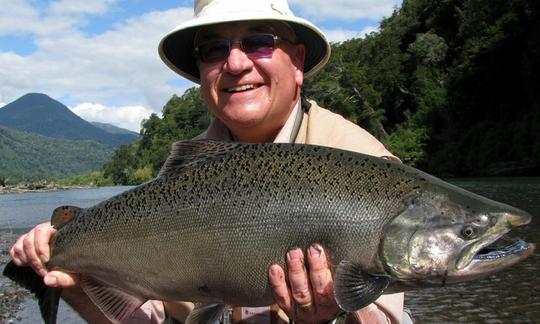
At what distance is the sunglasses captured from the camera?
3.98 m

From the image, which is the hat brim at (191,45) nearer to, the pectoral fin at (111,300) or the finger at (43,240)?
the finger at (43,240)

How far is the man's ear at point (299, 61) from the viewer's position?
4.29 meters

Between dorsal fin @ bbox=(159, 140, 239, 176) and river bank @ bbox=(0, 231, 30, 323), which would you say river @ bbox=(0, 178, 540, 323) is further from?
dorsal fin @ bbox=(159, 140, 239, 176)

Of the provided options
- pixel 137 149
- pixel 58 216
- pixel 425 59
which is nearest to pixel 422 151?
A: pixel 425 59

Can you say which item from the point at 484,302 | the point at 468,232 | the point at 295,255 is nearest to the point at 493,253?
the point at 468,232

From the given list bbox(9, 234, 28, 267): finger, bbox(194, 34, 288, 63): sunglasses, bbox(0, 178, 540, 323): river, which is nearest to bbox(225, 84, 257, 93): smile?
bbox(194, 34, 288, 63): sunglasses

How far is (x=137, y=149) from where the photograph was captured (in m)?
157

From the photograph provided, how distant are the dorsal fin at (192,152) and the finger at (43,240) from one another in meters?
0.91

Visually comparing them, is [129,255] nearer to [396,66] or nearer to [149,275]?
[149,275]

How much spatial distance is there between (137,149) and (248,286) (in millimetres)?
156846

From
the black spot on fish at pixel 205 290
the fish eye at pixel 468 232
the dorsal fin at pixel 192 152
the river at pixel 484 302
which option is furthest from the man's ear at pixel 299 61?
the river at pixel 484 302

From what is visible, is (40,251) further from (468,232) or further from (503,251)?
(503,251)

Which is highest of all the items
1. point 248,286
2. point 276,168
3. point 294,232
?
point 276,168

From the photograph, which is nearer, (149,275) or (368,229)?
(368,229)
